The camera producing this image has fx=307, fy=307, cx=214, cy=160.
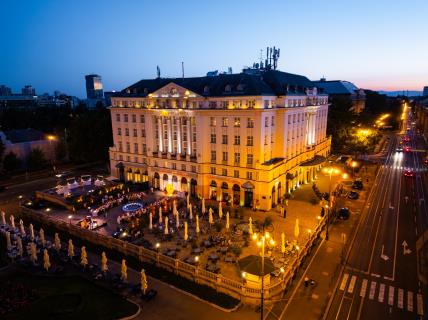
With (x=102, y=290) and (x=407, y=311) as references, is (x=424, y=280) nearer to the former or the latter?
(x=407, y=311)

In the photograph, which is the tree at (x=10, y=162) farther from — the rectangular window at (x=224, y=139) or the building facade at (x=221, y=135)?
the rectangular window at (x=224, y=139)

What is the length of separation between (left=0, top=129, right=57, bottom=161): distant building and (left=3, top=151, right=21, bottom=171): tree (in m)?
3.87

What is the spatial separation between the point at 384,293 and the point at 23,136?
100 m

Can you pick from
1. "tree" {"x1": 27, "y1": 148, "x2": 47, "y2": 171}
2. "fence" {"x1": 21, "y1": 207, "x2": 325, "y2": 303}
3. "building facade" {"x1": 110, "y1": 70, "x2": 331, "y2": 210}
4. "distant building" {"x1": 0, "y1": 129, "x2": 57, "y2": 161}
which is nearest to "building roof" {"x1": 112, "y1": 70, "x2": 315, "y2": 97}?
"building facade" {"x1": 110, "y1": 70, "x2": 331, "y2": 210}

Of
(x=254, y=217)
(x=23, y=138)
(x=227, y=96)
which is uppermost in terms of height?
(x=227, y=96)

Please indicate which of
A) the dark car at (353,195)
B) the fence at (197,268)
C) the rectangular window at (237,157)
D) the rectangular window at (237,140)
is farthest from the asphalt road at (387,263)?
the rectangular window at (237,140)

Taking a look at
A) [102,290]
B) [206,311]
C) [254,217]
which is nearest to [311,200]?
[254,217]

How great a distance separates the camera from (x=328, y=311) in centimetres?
2984

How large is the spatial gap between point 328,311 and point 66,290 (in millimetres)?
27357

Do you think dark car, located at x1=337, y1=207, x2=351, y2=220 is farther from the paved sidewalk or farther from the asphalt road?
the asphalt road

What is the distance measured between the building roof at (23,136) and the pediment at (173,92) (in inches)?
2028

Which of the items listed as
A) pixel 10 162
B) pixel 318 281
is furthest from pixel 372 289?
pixel 10 162

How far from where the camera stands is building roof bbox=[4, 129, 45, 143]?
91312 millimetres

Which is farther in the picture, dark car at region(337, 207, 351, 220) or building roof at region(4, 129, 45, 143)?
building roof at region(4, 129, 45, 143)
